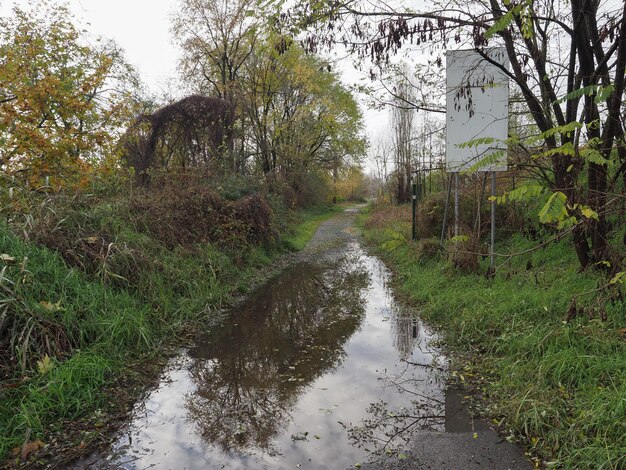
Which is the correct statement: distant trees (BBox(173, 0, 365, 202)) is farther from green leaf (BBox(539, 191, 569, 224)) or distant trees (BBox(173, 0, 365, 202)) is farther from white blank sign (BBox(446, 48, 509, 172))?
green leaf (BBox(539, 191, 569, 224))

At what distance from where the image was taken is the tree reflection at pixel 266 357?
3.59m

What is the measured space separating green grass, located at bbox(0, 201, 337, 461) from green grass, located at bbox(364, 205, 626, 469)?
12.1ft

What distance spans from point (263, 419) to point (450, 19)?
4872 mm

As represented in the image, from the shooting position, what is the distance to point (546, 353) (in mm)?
4016

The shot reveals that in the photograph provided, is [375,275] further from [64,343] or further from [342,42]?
[64,343]

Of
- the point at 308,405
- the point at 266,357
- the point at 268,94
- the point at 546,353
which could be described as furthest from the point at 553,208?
the point at 268,94

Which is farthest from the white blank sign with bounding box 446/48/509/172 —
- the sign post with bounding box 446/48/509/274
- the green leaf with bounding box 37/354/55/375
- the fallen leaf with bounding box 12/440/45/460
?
the fallen leaf with bounding box 12/440/45/460

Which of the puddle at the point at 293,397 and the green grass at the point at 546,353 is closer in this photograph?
the green grass at the point at 546,353

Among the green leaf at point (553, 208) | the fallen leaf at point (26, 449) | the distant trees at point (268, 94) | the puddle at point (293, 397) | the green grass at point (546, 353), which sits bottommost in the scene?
the puddle at point (293, 397)

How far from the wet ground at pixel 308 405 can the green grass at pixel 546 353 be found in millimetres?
321

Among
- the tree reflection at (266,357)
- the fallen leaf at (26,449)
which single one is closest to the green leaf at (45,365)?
the fallen leaf at (26,449)

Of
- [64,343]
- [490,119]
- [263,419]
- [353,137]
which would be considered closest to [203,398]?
[263,419]

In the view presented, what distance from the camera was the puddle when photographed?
10.5ft

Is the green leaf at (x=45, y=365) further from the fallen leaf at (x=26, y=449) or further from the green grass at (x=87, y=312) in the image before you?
the fallen leaf at (x=26, y=449)
